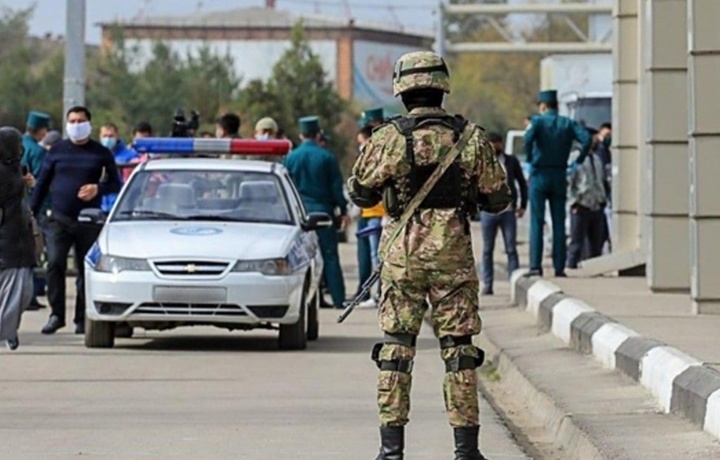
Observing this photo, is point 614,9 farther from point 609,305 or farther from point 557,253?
point 609,305

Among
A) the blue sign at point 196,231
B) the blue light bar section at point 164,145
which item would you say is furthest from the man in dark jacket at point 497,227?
the blue sign at point 196,231

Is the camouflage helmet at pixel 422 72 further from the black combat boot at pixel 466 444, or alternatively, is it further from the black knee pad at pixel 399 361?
the black combat boot at pixel 466 444

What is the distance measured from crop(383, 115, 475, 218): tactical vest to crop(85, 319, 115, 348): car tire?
7379mm

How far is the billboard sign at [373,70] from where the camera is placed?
146 m

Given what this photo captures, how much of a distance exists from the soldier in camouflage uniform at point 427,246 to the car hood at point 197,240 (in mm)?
6710

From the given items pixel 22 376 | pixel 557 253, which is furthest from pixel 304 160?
pixel 22 376

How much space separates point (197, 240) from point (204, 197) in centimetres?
100

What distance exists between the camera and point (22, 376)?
48.0 ft

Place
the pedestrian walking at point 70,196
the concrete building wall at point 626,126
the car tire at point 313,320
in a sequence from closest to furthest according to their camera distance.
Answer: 1. the car tire at point 313,320
2. the pedestrian walking at point 70,196
3. the concrete building wall at point 626,126

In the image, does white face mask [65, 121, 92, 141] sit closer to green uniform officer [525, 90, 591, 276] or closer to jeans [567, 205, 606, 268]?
green uniform officer [525, 90, 591, 276]

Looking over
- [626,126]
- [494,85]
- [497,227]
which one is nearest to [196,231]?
[497,227]

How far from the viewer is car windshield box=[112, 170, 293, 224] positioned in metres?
17.2

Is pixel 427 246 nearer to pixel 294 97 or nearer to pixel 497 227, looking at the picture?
pixel 497 227

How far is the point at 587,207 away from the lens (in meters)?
26.5
